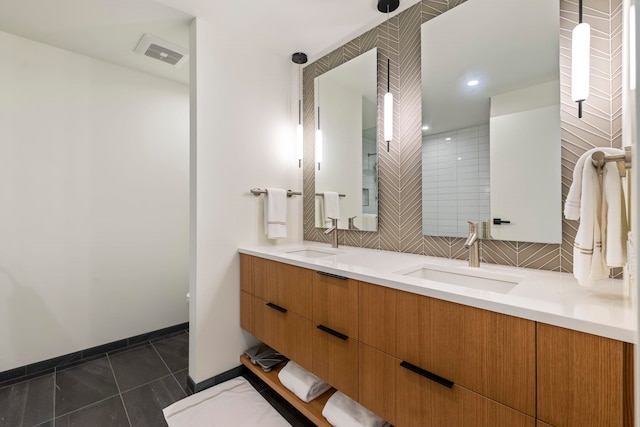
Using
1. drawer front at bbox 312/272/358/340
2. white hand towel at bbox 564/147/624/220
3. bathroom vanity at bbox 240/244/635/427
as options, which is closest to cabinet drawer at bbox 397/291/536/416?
bathroom vanity at bbox 240/244/635/427

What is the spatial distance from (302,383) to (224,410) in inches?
19.5

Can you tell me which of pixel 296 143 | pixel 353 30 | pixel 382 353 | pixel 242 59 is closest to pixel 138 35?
pixel 242 59

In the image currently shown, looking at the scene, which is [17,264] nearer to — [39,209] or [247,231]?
[39,209]

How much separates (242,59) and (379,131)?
1.15 metres

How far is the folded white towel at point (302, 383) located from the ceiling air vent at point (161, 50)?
2.41m

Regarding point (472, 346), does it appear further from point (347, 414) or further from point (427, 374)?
point (347, 414)

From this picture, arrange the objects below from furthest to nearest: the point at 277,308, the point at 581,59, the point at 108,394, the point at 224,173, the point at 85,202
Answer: the point at 85,202
the point at 224,173
the point at 108,394
the point at 277,308
the point at 581,59

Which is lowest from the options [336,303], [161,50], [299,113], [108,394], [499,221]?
[108,394]

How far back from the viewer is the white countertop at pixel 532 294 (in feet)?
2.27

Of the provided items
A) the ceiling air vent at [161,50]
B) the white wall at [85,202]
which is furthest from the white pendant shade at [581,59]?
the white wall at [85,202]

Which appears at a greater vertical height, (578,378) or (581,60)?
(581,60)

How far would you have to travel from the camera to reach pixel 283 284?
162cm

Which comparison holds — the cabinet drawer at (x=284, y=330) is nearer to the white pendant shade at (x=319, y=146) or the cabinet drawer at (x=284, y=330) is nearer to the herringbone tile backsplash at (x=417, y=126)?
the herringbone tile backsplash at (x=417, y=126)

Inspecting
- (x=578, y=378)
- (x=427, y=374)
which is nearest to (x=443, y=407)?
(x=427, y=374)
